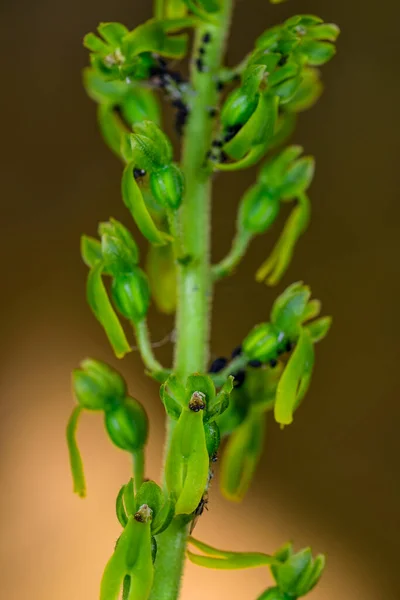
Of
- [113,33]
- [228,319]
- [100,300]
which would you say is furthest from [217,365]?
[228,319]

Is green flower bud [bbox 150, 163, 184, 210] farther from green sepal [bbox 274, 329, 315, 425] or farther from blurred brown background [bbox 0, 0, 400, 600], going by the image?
blurred brown background [bbox 0, 0, 400, 600]

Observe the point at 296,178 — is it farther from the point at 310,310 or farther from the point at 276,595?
the point at 276,595

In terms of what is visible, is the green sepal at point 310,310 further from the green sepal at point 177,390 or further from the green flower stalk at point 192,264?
the green sepal at point 177,390

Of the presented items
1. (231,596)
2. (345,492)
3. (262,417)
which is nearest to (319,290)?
(345,492)

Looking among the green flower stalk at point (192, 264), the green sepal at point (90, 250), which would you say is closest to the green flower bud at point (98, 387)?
the green flower stalk at point (192, 264)

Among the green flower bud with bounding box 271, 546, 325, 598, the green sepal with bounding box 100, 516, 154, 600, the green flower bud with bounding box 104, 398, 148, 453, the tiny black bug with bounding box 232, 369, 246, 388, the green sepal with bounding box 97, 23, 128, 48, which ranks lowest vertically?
the green sepal with bounding box 100, 516, 154, 600

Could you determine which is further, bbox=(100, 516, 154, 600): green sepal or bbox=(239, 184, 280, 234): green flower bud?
bbox=(239, 184, 280, 234): green flower bud

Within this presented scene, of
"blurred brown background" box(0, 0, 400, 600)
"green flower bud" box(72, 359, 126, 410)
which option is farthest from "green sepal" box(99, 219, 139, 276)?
"blurred brown background" box(0, 0, 400, 600)
